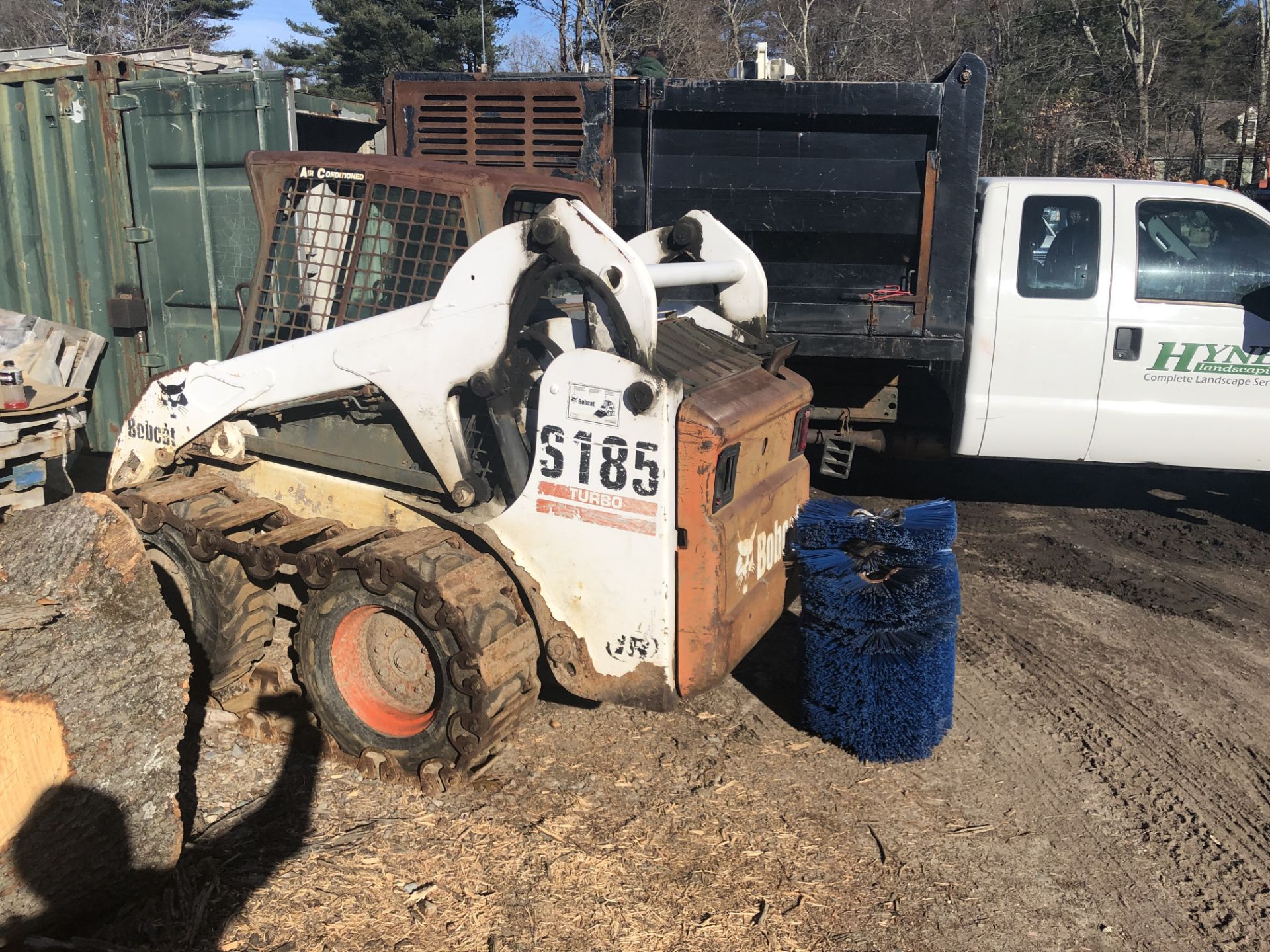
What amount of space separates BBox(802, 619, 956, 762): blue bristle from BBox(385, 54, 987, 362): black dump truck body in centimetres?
249

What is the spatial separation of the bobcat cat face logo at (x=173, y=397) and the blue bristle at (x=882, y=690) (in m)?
2.62

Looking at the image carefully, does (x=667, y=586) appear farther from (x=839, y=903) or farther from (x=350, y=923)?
(x=350, y=923)

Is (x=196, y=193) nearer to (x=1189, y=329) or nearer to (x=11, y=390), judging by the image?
(x=11, y=390)

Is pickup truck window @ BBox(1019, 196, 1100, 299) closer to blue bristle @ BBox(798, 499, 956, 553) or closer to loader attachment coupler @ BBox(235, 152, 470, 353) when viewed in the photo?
blue bristle @ BBox(798, 499, 956, 553)

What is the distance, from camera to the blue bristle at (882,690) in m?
3.79

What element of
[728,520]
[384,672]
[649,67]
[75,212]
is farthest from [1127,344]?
[75,212]

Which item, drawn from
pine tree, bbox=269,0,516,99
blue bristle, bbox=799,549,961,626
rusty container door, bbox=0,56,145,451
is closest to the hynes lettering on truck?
blue bristle, bbox=799,549,961,626

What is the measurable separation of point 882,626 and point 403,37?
27.2 m

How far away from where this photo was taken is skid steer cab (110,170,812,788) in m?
3.42

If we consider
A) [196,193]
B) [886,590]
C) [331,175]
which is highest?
[331,175]

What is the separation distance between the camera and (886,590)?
3.75 meters

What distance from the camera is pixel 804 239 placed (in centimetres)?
593

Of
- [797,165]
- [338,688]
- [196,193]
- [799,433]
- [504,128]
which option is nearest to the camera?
[338,688]

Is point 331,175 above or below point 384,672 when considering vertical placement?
above
